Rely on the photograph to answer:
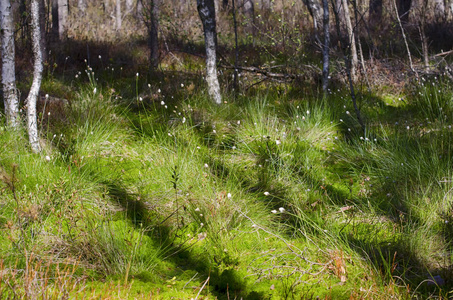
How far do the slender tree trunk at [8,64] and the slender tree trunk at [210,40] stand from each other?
258cm

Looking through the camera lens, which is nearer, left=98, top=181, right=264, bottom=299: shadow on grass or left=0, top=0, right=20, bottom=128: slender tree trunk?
left=98, top=181, right=264, bottom=299: shadow on grass

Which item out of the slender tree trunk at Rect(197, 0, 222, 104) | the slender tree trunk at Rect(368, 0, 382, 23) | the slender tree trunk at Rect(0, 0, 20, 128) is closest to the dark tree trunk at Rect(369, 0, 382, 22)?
the slender tree trunk at Rect(368, 0, 382, 23)

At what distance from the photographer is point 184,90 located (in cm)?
605

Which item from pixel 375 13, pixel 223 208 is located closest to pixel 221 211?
pixel 223 208

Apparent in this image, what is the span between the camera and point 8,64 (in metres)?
4.21

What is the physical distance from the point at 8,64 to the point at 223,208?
2870 millimetres

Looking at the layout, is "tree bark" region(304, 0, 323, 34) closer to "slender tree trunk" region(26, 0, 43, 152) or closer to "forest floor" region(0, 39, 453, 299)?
"forest floor" region(0, 39, 453, 299)

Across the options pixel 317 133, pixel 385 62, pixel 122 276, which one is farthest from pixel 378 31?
pixel 122 276

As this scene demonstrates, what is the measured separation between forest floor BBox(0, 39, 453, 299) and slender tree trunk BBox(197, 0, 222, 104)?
283 mm

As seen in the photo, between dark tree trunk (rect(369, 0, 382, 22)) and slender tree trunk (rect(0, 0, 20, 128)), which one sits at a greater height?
dark tree trunk (rect(369, 0, 382, 22))

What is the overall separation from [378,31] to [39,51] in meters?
9.70

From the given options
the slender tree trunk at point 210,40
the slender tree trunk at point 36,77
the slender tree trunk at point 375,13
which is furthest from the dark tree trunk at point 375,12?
the slender tree trunk at point 36,77

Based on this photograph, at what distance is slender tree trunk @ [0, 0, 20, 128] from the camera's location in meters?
4.07

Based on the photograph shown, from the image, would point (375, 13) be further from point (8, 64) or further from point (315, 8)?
point (8, 64)
